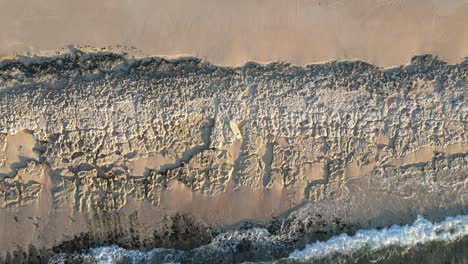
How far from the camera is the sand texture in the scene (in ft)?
34.7

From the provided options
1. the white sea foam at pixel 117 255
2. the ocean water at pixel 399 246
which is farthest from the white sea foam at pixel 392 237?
the white sea foam at pixel 117 255

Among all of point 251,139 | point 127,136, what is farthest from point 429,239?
point 127,136

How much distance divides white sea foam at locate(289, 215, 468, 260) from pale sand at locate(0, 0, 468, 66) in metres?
3.91

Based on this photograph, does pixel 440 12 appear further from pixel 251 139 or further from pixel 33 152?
pixel 33 152

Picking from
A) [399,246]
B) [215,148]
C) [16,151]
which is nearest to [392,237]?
[399,246]

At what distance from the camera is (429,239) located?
10953mm

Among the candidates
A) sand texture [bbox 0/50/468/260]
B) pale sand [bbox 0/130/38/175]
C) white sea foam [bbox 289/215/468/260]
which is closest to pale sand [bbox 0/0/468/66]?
sand texture [bbox 0/50/468/260]

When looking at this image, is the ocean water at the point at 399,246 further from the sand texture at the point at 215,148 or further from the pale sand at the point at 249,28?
the pale sand at the point at 249,28

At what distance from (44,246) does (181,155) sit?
3739mm

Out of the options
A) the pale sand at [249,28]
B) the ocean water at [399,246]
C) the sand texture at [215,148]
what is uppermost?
the pale sand at [249,28]

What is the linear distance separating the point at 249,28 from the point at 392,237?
597cm

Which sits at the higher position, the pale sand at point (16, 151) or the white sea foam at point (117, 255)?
the pale sand at point (16, 151)

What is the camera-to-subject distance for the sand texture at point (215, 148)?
10.6 metres

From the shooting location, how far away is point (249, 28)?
1070 cm
